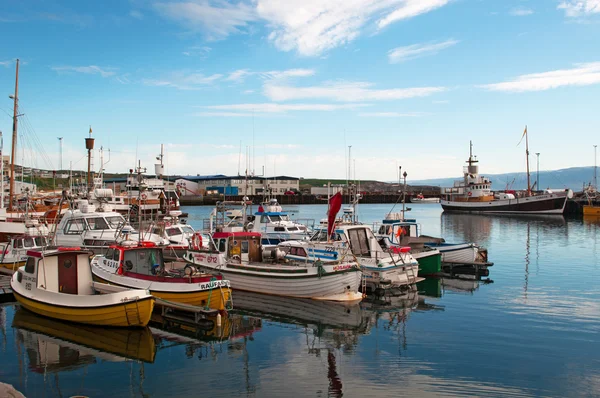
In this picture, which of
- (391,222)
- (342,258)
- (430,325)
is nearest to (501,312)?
(430,325)

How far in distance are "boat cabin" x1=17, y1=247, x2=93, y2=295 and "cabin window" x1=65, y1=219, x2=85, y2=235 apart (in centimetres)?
1066

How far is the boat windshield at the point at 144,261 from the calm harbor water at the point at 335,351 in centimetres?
267

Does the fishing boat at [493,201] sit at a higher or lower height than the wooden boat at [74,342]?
higher

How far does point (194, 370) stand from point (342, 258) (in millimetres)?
9463

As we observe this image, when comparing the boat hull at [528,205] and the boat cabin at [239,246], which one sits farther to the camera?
the boat hull at [528,205]

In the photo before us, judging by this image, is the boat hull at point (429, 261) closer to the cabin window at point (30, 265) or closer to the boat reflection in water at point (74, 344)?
the boat reflection in water at point (74, 344)

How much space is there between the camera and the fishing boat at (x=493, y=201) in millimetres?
Answer: 85875

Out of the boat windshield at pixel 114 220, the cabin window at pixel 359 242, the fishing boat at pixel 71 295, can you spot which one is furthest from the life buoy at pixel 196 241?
the fishing boat at pixel 71 295

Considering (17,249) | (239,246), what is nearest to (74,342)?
(239,246)

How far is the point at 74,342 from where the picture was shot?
15141 millimetres

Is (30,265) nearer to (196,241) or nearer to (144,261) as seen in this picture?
(144,261)

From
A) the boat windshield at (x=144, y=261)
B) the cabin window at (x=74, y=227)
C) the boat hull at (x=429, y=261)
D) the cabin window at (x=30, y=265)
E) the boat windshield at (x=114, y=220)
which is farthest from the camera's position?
the boat windshield at (x=114, y=220)

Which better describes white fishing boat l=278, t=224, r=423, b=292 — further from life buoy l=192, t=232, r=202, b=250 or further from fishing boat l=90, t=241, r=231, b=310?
fishing boat l=90, t=241, r=231, b=310

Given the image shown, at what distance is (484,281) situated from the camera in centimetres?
2630
